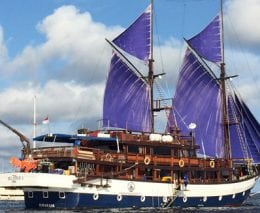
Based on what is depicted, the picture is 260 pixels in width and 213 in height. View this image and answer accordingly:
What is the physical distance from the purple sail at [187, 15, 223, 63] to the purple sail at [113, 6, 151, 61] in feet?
23.1

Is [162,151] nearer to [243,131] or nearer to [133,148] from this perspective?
[133,148]

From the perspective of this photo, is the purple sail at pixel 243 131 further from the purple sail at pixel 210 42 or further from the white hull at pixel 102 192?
the white hull at pixel 102 192

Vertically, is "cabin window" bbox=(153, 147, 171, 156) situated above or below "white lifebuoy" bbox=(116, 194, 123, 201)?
above

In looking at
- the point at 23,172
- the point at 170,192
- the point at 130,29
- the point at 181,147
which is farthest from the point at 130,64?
the point at 23,172

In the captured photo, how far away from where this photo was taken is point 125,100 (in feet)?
222

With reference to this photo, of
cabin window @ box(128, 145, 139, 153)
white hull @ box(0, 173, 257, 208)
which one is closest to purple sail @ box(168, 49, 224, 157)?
white hull @ box(0, 173, 257, 208)

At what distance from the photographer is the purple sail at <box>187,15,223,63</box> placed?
77.1m

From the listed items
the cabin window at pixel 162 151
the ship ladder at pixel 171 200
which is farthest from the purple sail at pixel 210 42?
the ship ladder at pixel 171 200

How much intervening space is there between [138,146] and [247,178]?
54.0 feet

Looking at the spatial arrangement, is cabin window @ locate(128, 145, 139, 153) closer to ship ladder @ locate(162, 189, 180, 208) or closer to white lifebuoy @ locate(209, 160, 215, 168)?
ship ladder @ locate(162, 189, 180, 208)

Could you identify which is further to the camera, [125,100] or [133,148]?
[125,100]

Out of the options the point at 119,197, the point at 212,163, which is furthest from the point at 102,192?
the point at 212,163

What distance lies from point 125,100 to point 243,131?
15.6 m

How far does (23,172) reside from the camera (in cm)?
5338
